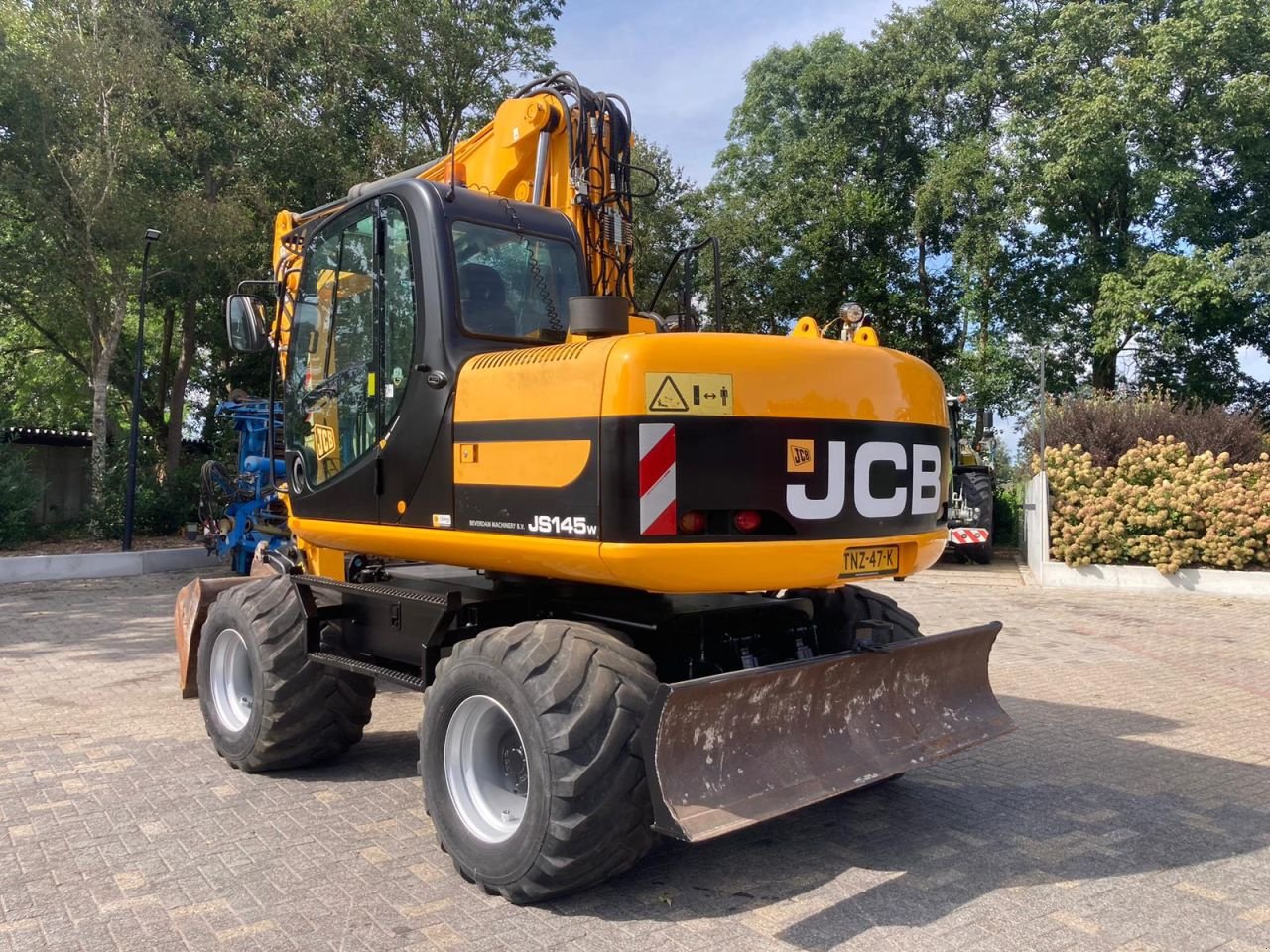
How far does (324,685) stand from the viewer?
17.2 feet

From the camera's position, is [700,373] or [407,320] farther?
[407,320]

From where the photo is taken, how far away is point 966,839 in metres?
4.50

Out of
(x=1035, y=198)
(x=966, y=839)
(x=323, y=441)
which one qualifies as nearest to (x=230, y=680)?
(x=323, y=441)

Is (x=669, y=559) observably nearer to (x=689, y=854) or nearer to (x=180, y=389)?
(x=689, y=854)

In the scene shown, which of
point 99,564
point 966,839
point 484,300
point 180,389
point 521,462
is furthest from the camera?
point 180,389

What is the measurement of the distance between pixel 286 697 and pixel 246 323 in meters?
2.01

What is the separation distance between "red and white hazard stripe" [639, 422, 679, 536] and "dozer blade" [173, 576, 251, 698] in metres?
3.41

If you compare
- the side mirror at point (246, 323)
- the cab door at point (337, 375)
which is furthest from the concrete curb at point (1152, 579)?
the side mirror at point (246, 323)

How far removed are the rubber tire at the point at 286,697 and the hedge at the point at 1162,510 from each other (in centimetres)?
1173

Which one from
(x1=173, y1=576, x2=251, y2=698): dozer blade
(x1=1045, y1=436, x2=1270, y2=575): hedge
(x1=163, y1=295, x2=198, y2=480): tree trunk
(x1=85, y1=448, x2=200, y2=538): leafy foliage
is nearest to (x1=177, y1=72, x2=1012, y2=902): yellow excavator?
(x1=173, y1=576, x2=251, y2=698): dozer blade

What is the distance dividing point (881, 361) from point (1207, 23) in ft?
77.0

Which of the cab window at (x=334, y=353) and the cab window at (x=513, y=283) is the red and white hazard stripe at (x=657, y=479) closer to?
the cab window at (x=513, y=283)

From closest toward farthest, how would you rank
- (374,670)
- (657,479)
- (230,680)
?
(657,479), (374,670), (230,680)

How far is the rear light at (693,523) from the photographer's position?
12.0 feet
